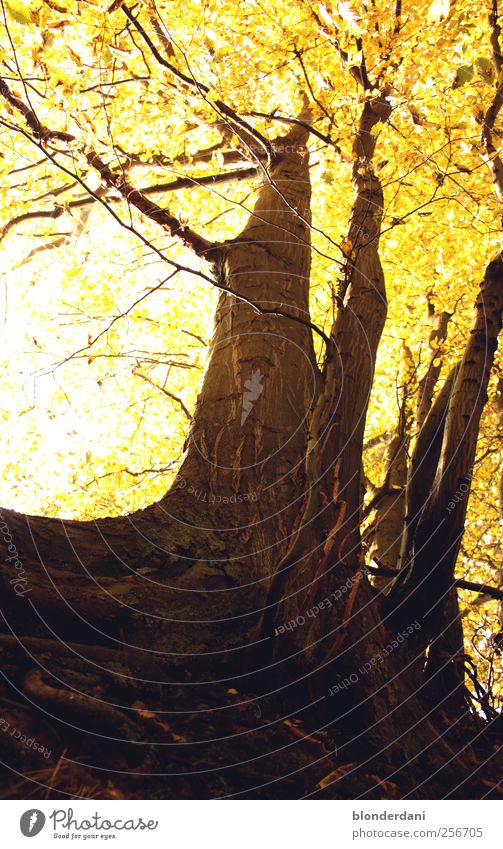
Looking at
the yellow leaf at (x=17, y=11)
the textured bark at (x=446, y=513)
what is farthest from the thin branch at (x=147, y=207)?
the textured bark at (x=446, y=513)

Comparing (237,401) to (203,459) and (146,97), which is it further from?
(146,97)

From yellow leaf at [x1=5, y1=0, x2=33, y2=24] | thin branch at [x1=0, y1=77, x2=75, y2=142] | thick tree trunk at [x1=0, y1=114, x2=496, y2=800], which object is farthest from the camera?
thin branch at [x1=0, y1=77, x2=75, y2=142]

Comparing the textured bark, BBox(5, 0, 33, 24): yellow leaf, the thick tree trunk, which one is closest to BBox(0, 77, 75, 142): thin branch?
BBox(5, 0, 33, 24): yellow leaf

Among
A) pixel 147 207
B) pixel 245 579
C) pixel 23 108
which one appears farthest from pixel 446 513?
pixel 23 108

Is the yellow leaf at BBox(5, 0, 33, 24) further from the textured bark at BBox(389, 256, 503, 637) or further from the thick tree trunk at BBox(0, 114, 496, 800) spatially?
the textured bark at BBox(389, 256, 503, 637)

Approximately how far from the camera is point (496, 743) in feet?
11.5

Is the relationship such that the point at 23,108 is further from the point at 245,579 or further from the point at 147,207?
the point at 245,579

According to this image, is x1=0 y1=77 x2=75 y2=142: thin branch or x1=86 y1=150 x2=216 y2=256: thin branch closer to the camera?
x1=0 y1=77 x2=75 y2=142: thin branch

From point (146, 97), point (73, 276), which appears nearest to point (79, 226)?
point (73, 276)

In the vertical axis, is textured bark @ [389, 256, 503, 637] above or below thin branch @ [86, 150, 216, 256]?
below

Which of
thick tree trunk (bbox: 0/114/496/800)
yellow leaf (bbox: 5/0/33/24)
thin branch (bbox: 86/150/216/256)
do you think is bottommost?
thick tree trunk (bbox: 0/114/496/800)

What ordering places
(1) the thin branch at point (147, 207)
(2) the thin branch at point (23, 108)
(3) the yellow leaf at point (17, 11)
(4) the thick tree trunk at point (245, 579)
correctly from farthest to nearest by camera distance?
(1) the thin branch at point (147, 207), (2) the thin branch at point (23, 108), (3) the yellow leaf at point (17, 11), (4) the thick tree trunk at point (245, 579)

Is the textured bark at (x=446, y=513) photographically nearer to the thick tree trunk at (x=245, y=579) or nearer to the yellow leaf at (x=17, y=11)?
the thick tree trunk at (x=245, y=579)

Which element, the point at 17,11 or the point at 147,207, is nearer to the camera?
the point at 17,11
